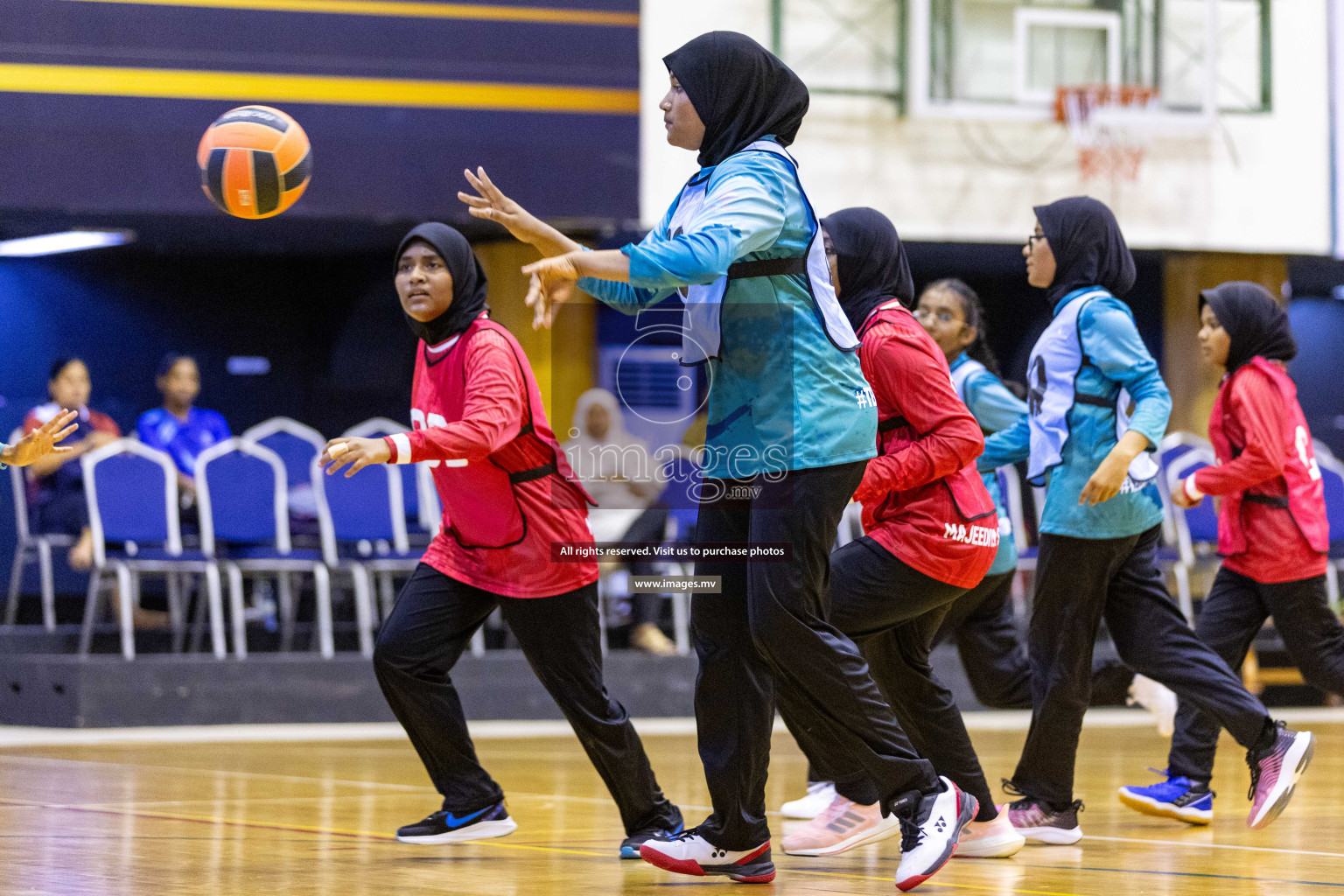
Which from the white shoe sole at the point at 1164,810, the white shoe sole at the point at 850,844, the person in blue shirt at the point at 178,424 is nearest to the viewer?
the white shoe sole at the point at 850,844

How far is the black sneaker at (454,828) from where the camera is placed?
187 inches

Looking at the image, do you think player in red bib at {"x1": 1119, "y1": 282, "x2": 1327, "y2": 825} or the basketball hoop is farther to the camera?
the basketball hoop

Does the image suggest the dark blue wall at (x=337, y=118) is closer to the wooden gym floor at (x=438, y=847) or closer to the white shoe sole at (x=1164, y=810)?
the wooden gym floor at (x=438, y=847)

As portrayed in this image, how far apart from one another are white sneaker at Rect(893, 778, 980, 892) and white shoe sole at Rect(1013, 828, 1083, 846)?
1.05m

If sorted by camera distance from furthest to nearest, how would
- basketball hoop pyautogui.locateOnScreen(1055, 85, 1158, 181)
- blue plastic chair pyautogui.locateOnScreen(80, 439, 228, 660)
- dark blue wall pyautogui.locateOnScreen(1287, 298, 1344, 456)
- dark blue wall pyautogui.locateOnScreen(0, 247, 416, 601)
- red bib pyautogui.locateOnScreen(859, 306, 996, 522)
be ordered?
dark blue wall pyautogui.locateOnScreen(1287, 298, 1344, 456) < dark blue wall pyautogui.locateOnScreen(0, 247, 416, 601) < basketball hoop pyautogui.locateOnScreen(1055, 85, 1158, 181) < blue plastic chair pyautogui.locateOnScreen(80, 439, 228, 660) < red bib pyautogui.locateOnScreen(859, 306, 996, 522)

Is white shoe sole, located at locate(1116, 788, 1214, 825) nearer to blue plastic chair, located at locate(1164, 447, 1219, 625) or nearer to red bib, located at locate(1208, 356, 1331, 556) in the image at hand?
red bib, located at locate(1208, 356, 1331, 556)

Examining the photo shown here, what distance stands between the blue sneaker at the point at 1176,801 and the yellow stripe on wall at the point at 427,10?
25.1ft

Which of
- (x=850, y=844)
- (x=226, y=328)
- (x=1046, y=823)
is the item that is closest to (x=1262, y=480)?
(x=1046, y=823)

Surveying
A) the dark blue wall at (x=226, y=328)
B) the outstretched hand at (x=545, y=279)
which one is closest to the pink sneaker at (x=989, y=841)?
the outstretched hand at (x=545, y=279)

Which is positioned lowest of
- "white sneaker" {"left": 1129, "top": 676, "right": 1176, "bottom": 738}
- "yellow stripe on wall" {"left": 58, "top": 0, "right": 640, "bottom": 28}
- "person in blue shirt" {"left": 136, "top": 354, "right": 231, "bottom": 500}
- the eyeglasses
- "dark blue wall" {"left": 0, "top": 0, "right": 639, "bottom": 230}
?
"white sneaker" {"left": 1129, "top": 676, "right": 1176, "bottom": 738}

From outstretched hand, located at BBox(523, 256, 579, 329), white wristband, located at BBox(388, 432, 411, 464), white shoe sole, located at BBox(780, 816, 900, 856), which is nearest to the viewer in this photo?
outstretched hand, located at BBox(523, 256, 579, 329)

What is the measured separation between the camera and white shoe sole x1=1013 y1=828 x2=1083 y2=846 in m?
4.81

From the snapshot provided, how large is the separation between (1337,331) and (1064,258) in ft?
42.6

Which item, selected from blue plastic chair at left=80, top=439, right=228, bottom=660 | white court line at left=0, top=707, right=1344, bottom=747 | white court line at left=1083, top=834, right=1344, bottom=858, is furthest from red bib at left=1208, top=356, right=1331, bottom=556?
blue plastic chair at left=80, top=439, right=228, bottom=660
